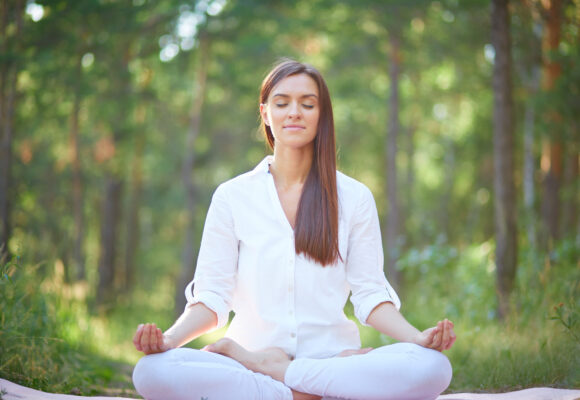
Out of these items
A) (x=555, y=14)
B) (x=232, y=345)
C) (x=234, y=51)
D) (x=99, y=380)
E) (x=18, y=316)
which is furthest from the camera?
(x=234, y=51)

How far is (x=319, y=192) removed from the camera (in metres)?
2.96

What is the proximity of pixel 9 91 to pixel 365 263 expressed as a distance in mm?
7902

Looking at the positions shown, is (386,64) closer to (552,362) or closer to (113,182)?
(113,182)

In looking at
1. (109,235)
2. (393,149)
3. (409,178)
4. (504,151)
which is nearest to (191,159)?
(109,235)

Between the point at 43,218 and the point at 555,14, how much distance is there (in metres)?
11.3

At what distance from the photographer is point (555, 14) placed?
7.89 m

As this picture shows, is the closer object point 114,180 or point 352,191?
point 352,191

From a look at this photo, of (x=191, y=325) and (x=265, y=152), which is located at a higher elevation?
(x=265, y=152)

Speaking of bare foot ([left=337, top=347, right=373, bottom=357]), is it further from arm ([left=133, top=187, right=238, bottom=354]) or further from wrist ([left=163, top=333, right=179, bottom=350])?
wrist ([left=163, top=333, right=179, bottom=350])

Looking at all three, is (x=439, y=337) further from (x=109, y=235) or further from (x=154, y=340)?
(x=109, y=235)

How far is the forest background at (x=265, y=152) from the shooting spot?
14.1 feet

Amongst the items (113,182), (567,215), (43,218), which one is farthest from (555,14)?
(43,218)

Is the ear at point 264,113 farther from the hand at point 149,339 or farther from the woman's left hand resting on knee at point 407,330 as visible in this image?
the hand at point 149,339

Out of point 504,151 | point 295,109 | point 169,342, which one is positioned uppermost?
point 295,109
